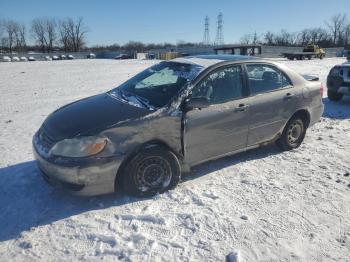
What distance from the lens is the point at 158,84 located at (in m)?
4.50

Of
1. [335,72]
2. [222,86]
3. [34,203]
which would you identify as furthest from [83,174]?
[335,72]

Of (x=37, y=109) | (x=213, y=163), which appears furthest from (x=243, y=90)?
(x=37, y=109)

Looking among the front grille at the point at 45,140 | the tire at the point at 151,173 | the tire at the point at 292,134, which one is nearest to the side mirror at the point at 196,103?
the tire at the point at 151,173

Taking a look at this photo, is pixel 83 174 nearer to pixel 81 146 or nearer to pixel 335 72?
pixel 81 146

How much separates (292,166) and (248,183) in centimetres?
93

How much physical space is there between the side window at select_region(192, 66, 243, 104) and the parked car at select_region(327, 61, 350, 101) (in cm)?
541

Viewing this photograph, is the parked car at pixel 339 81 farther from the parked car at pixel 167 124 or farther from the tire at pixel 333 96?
the parked car at pixel 167 124

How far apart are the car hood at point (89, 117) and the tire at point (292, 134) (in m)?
2.54

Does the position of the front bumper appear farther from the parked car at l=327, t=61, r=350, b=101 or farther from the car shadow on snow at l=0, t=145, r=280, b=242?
the parked car at l=327, t=61, r=350, b=101

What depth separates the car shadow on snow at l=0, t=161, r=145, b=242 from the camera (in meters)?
3.31

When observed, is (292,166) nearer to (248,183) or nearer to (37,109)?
(248,183)

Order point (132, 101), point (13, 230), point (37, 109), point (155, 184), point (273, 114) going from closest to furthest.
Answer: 1. point (13, 230)
2. point (155, 184)
3. point (132, 101)
4. point (273, 114)
5. point (37, 109)

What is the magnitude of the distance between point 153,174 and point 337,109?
637 cm

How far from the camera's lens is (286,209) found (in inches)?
139
